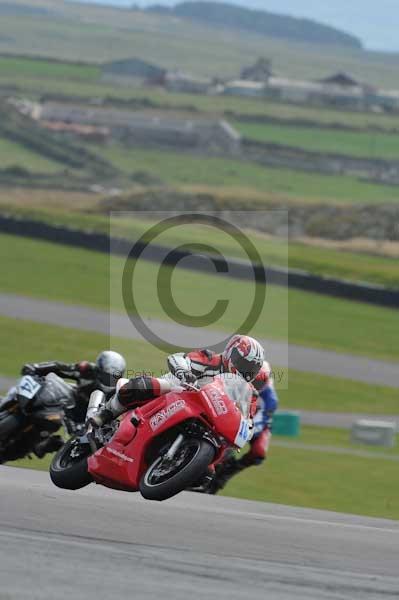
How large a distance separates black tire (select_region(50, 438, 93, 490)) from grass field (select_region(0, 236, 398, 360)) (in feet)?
58.8

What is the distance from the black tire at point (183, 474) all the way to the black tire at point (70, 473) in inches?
33.9

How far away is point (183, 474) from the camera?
7.93 m

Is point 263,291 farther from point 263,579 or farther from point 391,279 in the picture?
point 263,579

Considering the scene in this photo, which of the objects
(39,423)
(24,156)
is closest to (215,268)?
(39,423)

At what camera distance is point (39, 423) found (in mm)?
10812

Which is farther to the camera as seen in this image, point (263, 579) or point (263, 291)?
point (263, 291)

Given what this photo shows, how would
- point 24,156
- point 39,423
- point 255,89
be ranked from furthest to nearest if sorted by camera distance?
point 255,89 < point 24,156 < point 39,423

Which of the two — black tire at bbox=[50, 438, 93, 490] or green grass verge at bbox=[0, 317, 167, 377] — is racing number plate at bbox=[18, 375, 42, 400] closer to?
black tire at bbox=[50, 438, 93, 490]

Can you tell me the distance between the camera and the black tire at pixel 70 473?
354 inches

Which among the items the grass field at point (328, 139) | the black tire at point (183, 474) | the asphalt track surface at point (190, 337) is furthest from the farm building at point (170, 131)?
the black tire at point (183, 474)

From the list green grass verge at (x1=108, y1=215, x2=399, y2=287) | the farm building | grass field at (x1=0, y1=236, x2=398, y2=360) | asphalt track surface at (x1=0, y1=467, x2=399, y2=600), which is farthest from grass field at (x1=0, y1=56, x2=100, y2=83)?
asphalt track surface at (x1=0, y1=467, x2=399, y2=600)

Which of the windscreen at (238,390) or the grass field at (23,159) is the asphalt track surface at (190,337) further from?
the grass field at (23,159)

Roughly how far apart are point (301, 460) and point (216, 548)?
333 inches

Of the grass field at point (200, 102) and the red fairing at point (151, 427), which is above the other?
the red fairing at point (151, 427)
